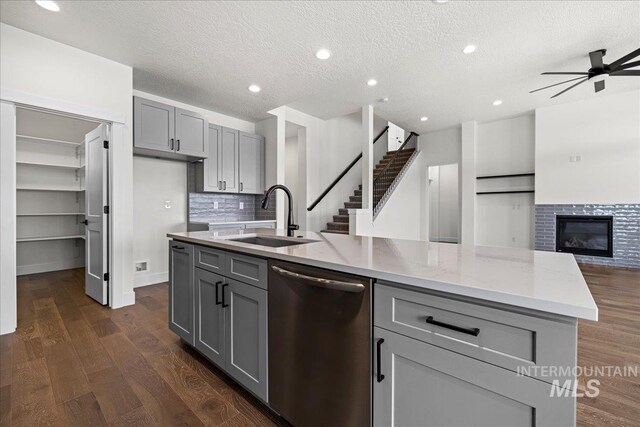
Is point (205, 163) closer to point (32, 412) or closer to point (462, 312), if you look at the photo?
point (32, 412)

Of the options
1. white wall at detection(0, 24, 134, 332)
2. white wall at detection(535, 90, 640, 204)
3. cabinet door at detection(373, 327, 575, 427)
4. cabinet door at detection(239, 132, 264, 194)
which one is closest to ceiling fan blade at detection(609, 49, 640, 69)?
white wall at detection(535, 90, 640, 204)

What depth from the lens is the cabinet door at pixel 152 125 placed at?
12.0 ft

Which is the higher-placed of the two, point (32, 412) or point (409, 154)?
point (409, 154)

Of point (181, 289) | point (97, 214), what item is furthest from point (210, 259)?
point (97, 214)

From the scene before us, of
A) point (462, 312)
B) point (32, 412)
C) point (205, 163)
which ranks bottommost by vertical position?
point (32, 412)

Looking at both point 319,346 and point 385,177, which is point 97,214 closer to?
point 319,346

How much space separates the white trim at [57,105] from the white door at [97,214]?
0.68 ft

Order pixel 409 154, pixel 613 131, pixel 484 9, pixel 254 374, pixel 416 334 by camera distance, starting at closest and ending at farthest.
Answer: pixel 416 334
pixel 254 374
pixel 484 9
pixel 613 131
pixel 409 154

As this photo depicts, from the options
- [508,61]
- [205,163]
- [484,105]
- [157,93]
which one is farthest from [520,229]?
[157,93]

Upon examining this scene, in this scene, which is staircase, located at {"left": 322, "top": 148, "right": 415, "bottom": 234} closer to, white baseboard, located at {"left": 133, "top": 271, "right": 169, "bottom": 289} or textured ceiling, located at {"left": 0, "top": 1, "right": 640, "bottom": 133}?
textured ceiling, located at {"left": 0, "top": 1, "right": 640, "bottom": 133}

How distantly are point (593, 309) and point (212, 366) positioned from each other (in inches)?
84.7

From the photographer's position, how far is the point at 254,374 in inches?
62.1

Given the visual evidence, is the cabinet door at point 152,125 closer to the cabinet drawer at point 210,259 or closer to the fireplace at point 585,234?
the cabinet drawer at point 210,259

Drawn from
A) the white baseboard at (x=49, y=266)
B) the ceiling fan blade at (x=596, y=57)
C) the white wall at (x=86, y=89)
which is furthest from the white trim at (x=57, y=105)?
the ceiling fan blade at (x=596, y=57)
